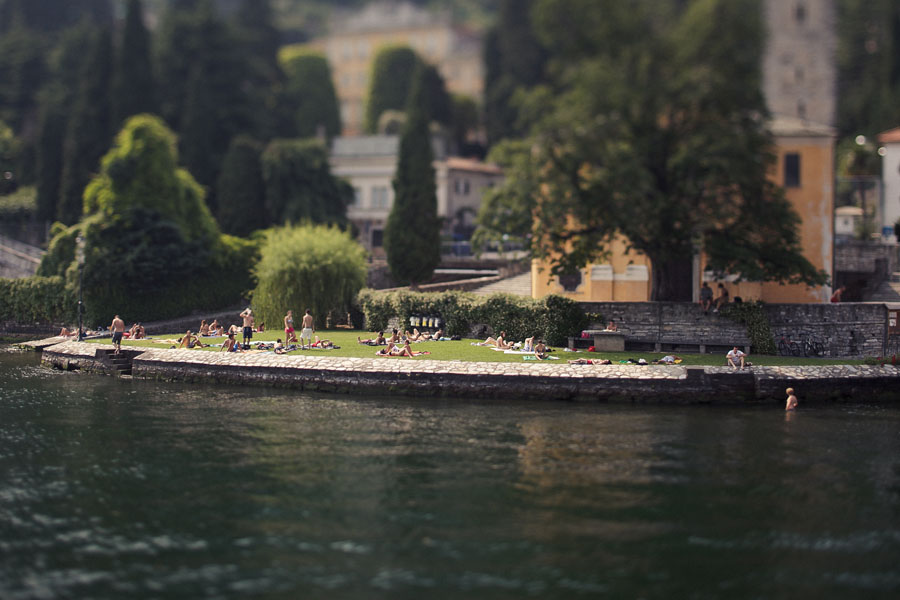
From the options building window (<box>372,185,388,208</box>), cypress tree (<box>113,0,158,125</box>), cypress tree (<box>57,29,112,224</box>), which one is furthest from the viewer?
building window (<box>372,185,388,208</box>)

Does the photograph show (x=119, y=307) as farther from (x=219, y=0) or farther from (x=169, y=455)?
(x=219, y=0)

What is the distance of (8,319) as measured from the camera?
165 feet

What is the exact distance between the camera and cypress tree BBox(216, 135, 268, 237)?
2482 inches

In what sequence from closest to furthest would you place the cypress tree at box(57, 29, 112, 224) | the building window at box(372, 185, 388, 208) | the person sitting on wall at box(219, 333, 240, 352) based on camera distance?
the person sitting on wall at box(219, 333, 240, 352)
the cypress tree at box(57, 29, 112, 224)
the building window at box(372, 185, 388, 208)

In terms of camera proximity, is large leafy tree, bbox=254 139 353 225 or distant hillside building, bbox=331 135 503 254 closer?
large leafy tree, bbox=254 139 353 225

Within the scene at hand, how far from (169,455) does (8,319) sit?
33408 mm

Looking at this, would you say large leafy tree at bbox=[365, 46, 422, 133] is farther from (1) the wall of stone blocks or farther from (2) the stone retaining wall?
(1) the wall of stone blocks

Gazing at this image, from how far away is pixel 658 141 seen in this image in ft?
104

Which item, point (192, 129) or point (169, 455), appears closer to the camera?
point (169, 455)

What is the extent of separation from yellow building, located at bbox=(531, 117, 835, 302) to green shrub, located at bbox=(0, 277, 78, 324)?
24268mm

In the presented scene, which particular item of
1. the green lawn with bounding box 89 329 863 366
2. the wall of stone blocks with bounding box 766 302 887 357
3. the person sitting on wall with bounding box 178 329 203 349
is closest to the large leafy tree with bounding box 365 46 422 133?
the green lawn with bounding box 89 329 863 366

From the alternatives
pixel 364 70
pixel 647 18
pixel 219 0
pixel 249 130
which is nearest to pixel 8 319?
pixel 249 130

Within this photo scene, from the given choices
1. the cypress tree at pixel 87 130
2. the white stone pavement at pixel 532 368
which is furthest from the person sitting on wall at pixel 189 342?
the cypress tree at pixel 87 130

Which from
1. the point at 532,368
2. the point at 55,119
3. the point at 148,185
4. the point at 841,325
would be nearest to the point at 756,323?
the point at 841,325
